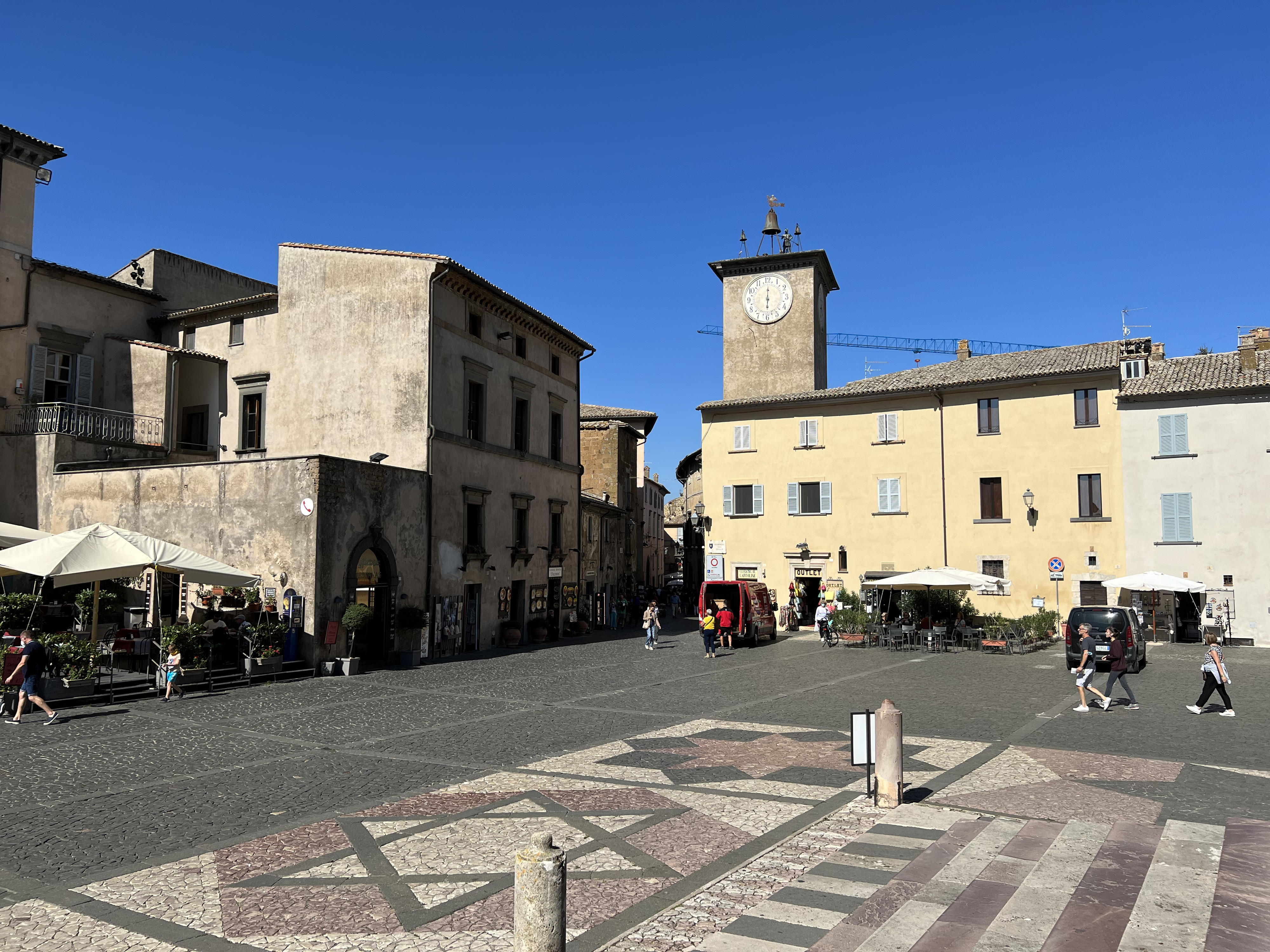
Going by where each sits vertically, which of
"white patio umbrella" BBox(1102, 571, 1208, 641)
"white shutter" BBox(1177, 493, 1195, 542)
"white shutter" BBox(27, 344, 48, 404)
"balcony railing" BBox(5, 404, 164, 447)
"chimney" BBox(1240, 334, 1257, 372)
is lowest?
"white patio umbrella" BBox(1102, 571, 1208, 641)

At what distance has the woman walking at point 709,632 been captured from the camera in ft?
85.1

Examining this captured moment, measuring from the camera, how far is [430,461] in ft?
81.1

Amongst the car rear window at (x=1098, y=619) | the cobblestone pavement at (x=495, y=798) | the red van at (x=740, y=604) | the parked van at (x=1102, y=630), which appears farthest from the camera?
the red van at (x=740, y=604)

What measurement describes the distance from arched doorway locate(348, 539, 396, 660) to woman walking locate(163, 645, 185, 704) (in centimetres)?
558

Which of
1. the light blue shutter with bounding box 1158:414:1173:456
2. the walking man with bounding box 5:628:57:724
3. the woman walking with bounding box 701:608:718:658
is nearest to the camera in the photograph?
the walking man with bounding box 5:628:57:724

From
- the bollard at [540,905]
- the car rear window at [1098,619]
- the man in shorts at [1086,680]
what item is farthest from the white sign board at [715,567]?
the bollard at [540,905]

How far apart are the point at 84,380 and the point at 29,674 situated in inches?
677

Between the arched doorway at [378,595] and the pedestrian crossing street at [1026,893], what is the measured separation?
16756 mm

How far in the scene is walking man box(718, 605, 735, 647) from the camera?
28094 mm

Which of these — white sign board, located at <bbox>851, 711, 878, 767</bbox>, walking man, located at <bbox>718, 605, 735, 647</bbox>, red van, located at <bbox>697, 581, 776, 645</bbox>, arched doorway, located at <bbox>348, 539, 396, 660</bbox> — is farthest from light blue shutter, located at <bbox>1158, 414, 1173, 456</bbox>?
white sign board, located at <bbox>851, 711, 878, 767</bbox>

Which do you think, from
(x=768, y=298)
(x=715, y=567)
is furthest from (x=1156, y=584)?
(x=768, y=298)

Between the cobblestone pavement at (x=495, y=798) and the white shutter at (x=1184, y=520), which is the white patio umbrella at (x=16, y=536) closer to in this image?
the cobblestone pavement at (x=495, y=798)

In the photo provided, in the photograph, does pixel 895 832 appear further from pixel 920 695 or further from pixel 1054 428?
pixel 1054 428

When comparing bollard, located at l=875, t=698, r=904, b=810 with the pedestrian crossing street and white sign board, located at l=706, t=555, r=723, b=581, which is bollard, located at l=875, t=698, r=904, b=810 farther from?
white sign board, located at l=706, t=555, r=723, b=581
